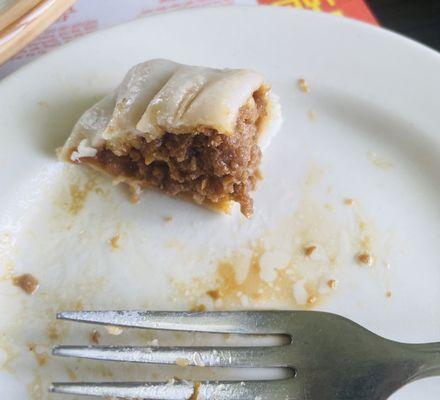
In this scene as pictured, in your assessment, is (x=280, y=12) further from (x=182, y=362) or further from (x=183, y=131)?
(x=182, y=362)

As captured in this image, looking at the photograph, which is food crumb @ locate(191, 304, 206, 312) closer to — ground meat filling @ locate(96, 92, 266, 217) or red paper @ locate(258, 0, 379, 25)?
ground meat filling @ locate(96, 92, 266, 217)

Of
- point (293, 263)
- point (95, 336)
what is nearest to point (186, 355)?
point (95, 336)

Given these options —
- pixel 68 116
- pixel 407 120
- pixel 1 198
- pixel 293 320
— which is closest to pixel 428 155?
pixel 407 120

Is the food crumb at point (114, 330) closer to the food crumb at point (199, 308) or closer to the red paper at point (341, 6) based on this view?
the food crumb at point (199, 308)

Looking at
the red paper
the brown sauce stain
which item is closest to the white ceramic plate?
the brown sauce stain

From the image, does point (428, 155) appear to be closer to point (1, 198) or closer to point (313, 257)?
point (313, 257)
